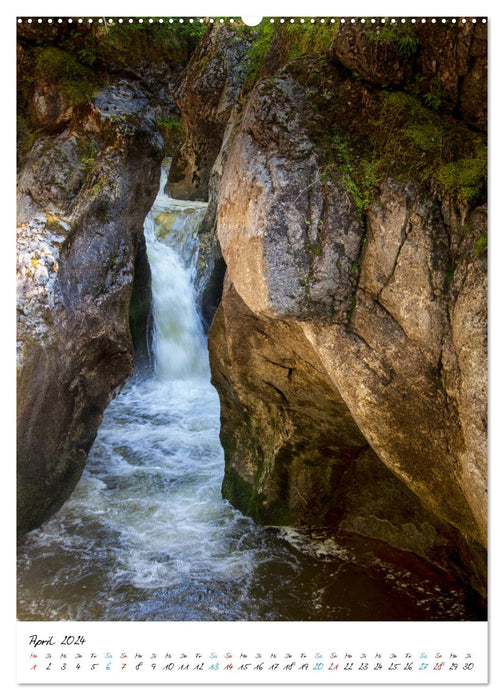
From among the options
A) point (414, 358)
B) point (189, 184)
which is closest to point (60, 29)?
point (414, 358)

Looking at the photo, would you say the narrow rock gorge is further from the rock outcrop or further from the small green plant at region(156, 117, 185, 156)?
the small green plant at region(156, 117, 185, 156)

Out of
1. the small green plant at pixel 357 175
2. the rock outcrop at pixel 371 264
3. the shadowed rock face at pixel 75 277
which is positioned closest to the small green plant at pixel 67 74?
the shadowed rock face at pixel 75 277

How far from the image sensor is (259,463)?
25.2ft

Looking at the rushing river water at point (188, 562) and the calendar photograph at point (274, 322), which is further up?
the calendar photograph at point (274, 322)

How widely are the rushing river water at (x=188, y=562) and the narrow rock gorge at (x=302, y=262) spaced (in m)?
0.35

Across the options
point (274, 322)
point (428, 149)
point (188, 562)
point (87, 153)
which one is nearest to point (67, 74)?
point (87, 153)

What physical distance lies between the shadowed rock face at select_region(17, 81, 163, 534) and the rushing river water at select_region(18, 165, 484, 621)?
67cm

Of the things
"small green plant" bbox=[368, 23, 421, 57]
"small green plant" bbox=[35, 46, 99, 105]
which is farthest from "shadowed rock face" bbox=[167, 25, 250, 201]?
"small green plant" bbox=[368, 23, 421, 57]

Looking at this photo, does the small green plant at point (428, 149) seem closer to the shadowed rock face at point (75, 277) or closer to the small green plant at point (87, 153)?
the shadowed rock face at point (75, 277)

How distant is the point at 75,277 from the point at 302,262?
2.84 meters

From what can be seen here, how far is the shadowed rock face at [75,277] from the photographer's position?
6.02 meters

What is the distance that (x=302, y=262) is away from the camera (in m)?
4.93
